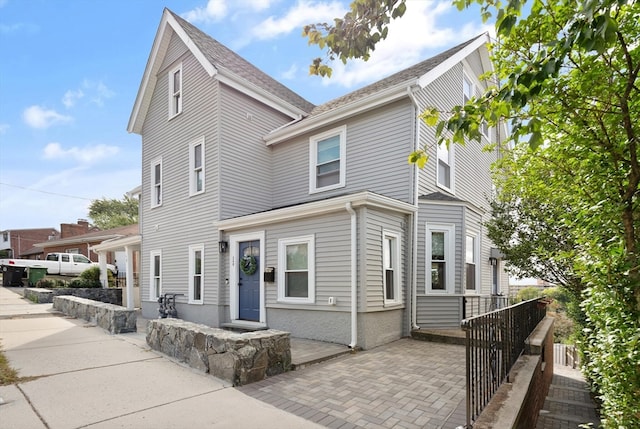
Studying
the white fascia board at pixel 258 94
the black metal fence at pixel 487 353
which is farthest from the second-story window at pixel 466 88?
the black metal fence at pixel 487 353

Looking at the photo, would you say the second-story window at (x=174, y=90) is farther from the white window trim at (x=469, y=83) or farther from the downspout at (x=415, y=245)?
the white window trim at (x=469, y=83)

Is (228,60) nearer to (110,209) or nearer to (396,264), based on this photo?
(396,264)

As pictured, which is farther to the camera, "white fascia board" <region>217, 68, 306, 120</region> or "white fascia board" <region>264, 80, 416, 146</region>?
"white fascia board" <region>217, 68, 306, 120</region>

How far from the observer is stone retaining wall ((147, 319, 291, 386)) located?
15.6ft

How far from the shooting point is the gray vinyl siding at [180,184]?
33.4 feet

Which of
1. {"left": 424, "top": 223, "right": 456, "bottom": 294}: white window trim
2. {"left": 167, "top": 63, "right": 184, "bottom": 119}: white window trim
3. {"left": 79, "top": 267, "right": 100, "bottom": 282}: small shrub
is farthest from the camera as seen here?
{"left": 79, "top": 267, "right": 100, "bottom": 282}: small shrub

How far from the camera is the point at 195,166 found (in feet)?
36.2

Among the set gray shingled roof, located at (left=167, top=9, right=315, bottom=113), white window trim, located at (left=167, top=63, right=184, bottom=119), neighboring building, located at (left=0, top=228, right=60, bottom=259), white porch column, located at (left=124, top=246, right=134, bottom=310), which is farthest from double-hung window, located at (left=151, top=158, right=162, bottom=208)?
neighboring building, located at (left=0, top=228, right=60, bottom=259)

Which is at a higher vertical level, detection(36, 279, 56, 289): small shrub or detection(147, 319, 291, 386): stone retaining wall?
detection(147, 319, 291, 386): stone retaining wall

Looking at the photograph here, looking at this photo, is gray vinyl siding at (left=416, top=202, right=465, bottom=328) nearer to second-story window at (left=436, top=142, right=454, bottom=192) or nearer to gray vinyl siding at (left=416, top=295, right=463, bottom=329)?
gray vinyl siding at (left=416, top=295, right=463, bottom=329)

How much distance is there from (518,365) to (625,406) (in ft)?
8.23

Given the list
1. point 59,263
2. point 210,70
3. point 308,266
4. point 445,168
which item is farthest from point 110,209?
point 445,168

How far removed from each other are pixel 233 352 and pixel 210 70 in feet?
27.1

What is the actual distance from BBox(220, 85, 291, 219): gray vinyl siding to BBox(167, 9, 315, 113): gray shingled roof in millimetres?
859
